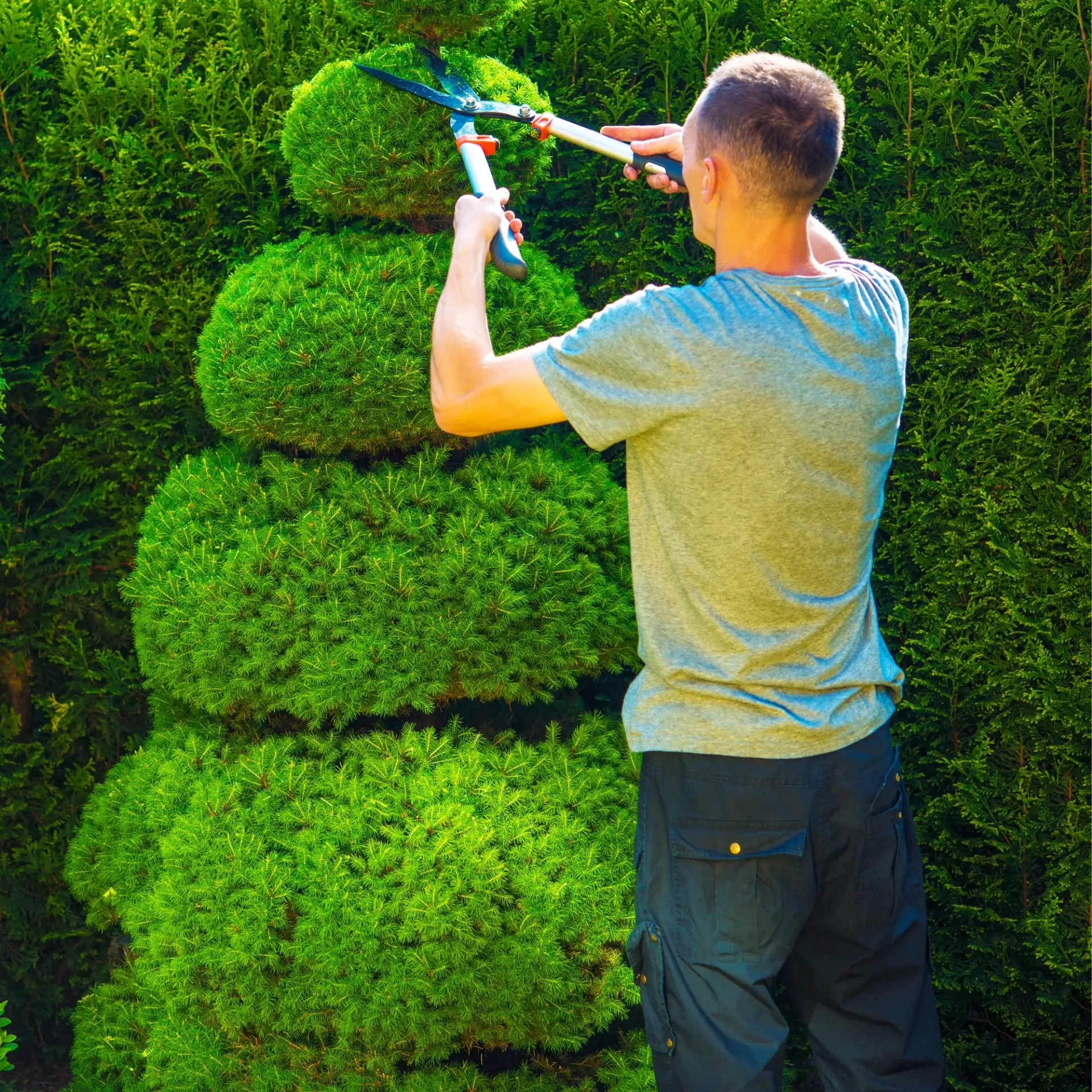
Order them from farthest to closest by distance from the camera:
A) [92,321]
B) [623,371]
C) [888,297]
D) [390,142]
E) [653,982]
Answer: [92,321] → [390,142] → [888,297] → [653,982] → [623,371]

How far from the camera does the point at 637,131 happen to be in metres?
2.91

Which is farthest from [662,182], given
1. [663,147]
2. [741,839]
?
[741,839]

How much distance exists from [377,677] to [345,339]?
0.82m

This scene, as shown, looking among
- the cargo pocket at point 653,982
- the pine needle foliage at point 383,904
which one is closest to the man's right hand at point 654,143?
the pine needle foliage at point 383,904

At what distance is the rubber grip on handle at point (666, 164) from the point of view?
2682 millimetres

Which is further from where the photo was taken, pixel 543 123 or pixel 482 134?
pixel 482 134

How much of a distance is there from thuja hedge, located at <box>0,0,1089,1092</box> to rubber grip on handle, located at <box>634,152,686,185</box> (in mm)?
814

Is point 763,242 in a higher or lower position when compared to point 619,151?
lower

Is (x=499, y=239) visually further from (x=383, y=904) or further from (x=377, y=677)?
(x=383, y=904)

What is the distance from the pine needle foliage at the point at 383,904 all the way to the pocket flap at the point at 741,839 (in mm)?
729

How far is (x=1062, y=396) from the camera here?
3.12 m

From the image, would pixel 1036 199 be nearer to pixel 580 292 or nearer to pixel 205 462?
pixel 580 292

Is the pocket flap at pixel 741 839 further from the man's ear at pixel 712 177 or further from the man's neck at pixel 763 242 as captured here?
the man's ear at pixel 712 177

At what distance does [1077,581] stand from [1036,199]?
3.30 ft
